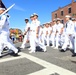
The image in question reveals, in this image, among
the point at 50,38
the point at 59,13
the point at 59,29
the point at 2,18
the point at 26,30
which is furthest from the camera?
the point at 59,13

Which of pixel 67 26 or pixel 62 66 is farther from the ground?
pixel 67 26

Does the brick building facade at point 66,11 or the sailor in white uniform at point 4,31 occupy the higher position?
the brick building facade at point 66,11

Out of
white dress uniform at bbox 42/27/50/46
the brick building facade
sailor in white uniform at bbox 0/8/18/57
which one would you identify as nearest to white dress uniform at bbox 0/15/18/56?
sailor in white uniform at bbox 0/8/18/57

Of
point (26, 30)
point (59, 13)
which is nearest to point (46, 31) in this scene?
point (26, 30)

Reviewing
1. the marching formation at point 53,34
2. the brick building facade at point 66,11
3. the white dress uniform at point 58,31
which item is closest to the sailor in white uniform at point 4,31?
the marching formation at point 53,34

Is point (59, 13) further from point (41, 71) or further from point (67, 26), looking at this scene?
point (41, 71)

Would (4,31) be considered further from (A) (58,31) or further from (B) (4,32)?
(A) (58,31)

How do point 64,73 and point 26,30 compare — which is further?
point 26,30

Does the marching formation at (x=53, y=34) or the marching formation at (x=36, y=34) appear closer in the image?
the marching formation at (x=36, y=34)

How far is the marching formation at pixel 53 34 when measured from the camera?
1070cm

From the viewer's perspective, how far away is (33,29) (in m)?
10.7

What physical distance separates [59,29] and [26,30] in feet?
7.71

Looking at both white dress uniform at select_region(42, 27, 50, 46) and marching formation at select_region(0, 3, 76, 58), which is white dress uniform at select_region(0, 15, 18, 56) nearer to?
marching formation at select_region(0, 3, 76, 58)

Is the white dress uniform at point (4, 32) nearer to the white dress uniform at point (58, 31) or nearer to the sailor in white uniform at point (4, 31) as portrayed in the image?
the sailor in white uniform at point (4, 31)
